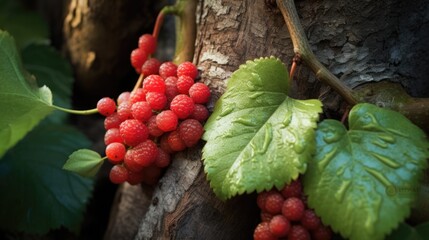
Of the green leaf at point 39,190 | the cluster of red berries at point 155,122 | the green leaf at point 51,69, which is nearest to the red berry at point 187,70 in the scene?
the cluster of red berries at point 155,122

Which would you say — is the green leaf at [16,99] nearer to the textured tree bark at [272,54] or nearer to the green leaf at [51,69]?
the textured tree bark at [272,54]

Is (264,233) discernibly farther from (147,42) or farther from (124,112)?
(147,42)

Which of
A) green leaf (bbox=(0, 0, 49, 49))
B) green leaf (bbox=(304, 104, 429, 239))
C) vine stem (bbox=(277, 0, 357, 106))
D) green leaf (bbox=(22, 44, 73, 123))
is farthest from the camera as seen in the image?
green leaf (bbox=(0, 0, 49, 49))

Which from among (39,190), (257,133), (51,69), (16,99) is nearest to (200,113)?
(257,133)

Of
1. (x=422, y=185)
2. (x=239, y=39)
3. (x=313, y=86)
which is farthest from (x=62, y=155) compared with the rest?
(x=422, y=185)

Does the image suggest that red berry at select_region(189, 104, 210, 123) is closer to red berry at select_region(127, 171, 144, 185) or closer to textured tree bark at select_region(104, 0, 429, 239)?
textured tree bark at select_region(104, 0, 429, 239)

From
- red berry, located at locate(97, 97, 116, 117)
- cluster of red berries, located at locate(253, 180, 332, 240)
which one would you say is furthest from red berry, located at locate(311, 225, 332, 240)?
red berry, located at locate(97, 97, 116, 117)
